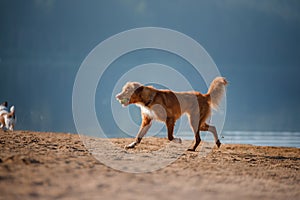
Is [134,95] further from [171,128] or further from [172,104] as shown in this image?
[171,128]

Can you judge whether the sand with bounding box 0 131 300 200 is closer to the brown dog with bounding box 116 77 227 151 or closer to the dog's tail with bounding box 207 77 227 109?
the brown dog with bounding box 116 77 227 151

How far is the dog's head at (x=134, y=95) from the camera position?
10.7m

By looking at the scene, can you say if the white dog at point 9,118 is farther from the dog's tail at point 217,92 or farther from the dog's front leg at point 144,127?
the dog's tail at point 217,92

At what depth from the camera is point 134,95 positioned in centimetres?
1071

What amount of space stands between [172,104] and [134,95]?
127cm

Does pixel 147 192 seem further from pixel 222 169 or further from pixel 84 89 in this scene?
pixel 84 89

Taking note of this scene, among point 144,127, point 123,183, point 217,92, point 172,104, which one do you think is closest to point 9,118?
point 144,127

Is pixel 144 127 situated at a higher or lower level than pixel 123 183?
higher

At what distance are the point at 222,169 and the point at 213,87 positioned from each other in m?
5.47

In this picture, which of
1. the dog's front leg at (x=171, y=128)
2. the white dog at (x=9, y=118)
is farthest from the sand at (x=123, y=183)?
the white dog at (x=9, y=118)

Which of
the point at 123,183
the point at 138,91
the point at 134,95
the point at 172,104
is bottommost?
the point at 123,183

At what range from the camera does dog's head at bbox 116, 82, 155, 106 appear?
421 inches

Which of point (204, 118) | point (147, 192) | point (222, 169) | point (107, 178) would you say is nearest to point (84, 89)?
point (204, 118)

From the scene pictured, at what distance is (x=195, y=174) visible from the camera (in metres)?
5.88
